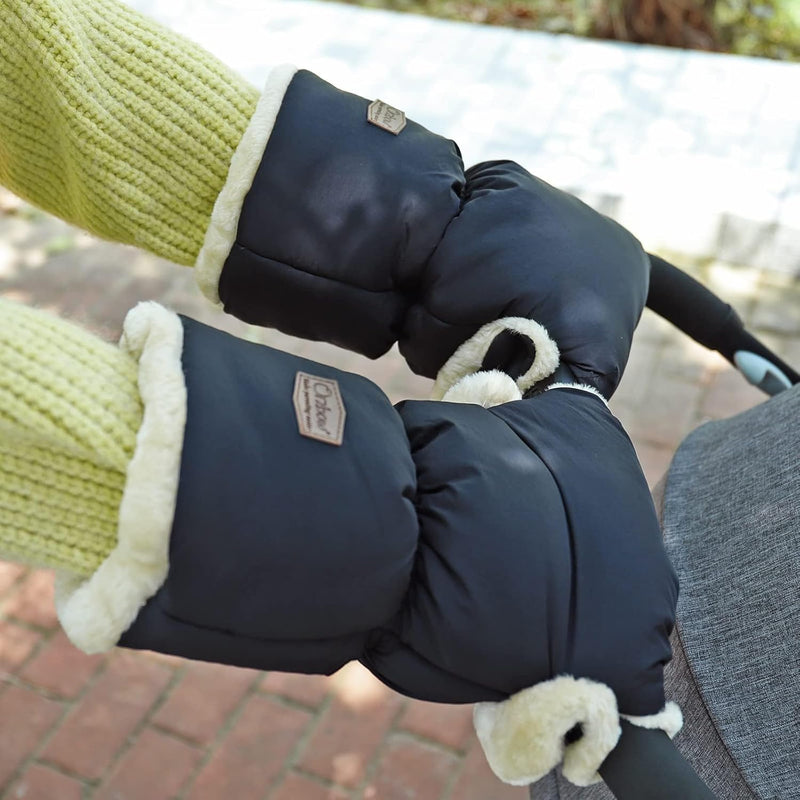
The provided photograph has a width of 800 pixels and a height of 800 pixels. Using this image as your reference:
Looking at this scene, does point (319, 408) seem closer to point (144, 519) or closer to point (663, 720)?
point (144, 519)

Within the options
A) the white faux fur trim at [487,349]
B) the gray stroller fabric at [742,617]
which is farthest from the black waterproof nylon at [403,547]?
the gray stroller fabric at [742,617]

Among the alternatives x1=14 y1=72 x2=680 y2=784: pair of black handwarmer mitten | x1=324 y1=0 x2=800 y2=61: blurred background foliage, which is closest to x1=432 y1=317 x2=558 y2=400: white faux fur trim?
x1=14 y1=72 x2=680 y2=784: pair of black handwarmer mitten

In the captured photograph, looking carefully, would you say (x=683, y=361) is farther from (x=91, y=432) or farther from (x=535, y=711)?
(x=91, y=432)

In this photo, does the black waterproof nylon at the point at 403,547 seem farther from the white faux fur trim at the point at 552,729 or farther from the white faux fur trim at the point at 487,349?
the white faux fur trim at the point at 487,349

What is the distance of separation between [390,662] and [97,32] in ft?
2.48

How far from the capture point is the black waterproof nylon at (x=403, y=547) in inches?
32.6

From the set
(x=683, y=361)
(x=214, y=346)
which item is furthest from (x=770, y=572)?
(x=683, y=361)

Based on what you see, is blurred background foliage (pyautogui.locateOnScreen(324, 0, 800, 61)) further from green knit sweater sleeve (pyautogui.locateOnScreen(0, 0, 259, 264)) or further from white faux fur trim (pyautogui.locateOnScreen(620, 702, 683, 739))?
white faux fur trim (pyautogui.locateOnScreen(620, 702, 683, 739))

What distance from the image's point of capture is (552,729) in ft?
2.98

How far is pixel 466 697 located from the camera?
0.94m

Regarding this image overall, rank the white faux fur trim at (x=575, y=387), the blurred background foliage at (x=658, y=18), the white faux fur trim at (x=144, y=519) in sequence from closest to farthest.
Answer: the white faux fur trim at (x=144, y=519)
the white faux fur trim at (x=575, y=387)
the blurred background foliage at (x=658, y=18)

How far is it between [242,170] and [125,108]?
0.48 ft

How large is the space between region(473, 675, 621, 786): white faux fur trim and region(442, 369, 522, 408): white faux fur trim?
0.32m

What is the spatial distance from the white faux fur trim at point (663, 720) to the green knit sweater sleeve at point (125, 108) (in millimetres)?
718
